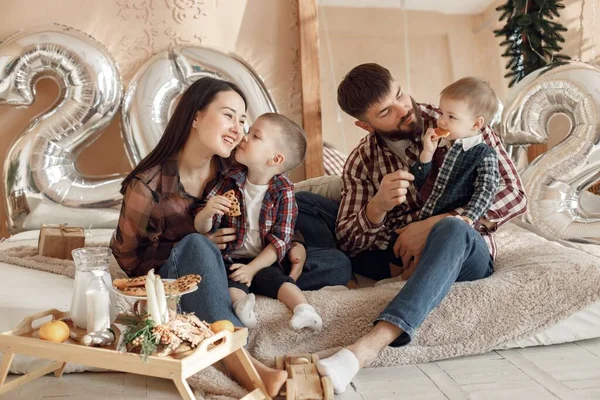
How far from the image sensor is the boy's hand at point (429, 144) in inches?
83.3

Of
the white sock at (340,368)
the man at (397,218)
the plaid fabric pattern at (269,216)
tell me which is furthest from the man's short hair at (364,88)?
the white sock at (340,368)

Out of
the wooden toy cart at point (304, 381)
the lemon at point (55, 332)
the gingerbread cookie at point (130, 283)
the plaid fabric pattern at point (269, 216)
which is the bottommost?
the wooden toy cart at point (304, 381)

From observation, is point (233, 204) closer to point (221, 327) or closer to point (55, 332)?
point (221, 327)

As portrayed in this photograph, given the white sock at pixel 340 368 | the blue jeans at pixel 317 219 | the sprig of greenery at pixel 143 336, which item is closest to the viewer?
the sprig of greenery at pixel 143 336

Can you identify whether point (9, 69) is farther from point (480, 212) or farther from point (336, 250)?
point (480, 212)

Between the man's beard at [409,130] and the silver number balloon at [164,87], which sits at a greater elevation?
the silver number balloon at [164,87]

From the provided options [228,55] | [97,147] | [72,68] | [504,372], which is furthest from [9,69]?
[504,372]

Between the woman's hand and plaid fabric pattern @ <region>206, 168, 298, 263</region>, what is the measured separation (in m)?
0.02

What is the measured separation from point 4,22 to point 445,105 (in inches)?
76.7

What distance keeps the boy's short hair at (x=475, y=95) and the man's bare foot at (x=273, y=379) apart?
917mm

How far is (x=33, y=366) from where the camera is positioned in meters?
1.85

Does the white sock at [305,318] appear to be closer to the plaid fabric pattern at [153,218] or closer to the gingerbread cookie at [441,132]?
the plaid fabric pattern at [153,218]

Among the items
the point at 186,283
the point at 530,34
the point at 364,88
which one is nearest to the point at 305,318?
the point at 186,283

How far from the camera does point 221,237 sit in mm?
2094
